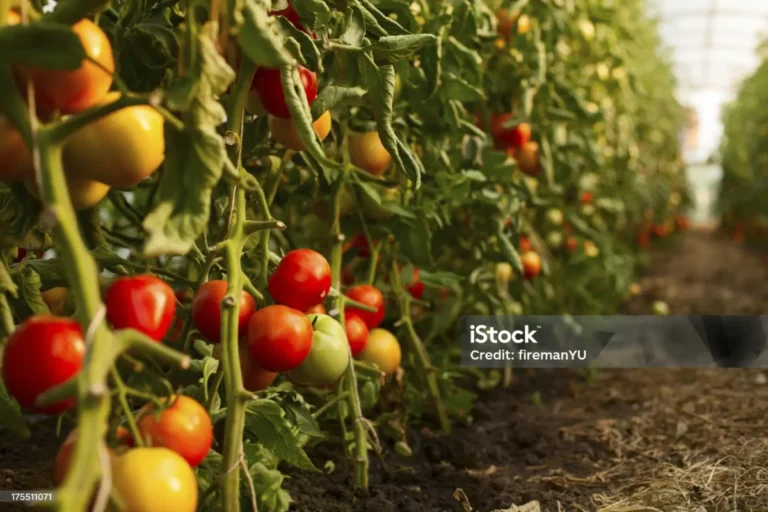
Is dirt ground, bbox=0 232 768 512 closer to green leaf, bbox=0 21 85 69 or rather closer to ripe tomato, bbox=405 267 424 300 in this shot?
ripe tomato, bbox=405 267 424 300

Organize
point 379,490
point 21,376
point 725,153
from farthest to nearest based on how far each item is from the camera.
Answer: point 725,153
point 379,490
point 21,376

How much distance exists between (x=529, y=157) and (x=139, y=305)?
1.29 m

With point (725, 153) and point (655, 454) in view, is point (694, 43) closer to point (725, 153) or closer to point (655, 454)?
point (725, 153)

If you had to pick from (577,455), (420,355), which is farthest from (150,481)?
(577,455)

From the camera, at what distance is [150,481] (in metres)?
0.58

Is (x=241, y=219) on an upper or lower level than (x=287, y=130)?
lower

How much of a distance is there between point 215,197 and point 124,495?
0.42 m

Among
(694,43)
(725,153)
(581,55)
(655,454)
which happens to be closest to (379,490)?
(655,454)

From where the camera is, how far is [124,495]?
0.58m

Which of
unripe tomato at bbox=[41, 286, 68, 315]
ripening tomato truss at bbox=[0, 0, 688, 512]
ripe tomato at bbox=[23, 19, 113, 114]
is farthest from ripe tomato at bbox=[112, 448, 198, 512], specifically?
unripe tomato at bbox=[41, 286, 68, 315]

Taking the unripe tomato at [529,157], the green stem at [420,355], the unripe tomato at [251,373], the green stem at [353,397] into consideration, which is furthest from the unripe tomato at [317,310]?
the unripe tomato at [529,157]

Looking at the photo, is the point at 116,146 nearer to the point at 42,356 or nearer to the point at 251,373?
the point at 42,356

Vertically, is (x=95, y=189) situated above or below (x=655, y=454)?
above

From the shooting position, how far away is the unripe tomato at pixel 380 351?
1.21 m
